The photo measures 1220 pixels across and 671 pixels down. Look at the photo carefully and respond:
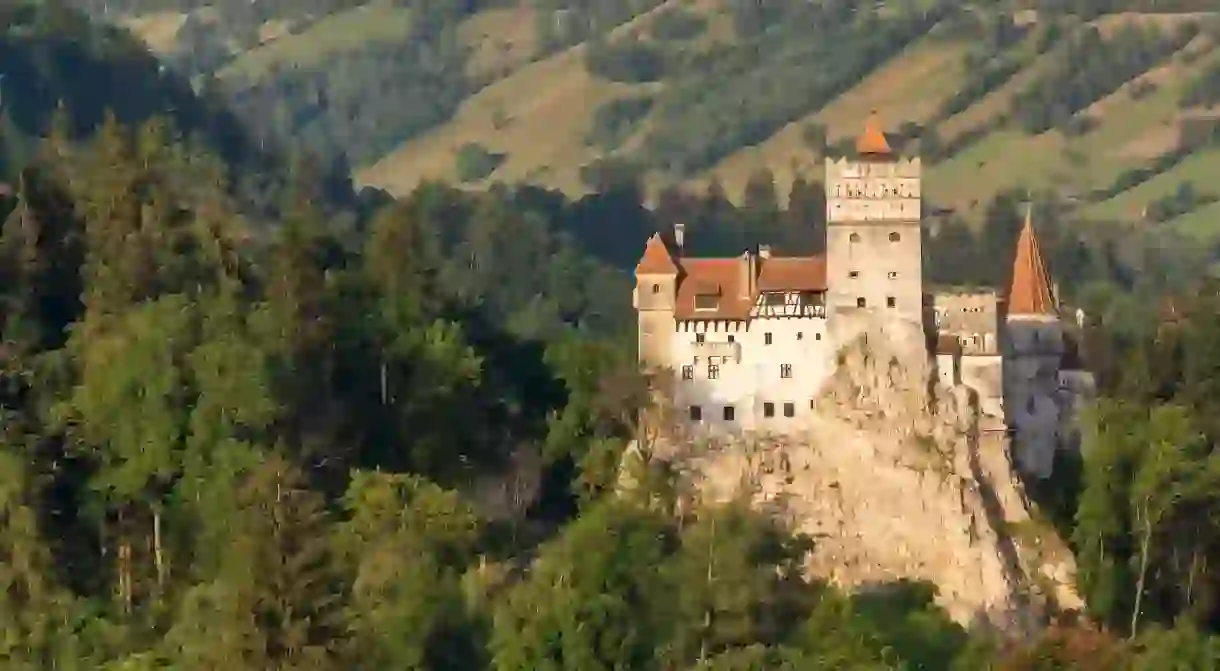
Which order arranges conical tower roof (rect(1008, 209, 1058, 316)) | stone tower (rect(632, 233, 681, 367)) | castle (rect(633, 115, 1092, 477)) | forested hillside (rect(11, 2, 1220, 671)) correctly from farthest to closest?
1. conical tower roof (rect(1008, 209, 1058, 316))
2. stone tower (rect(632, 233, 681, 367))
3. castle (rect(633, 115, 1092, 477))
4. forested hillside (rect(11, 2, 1220, 671))

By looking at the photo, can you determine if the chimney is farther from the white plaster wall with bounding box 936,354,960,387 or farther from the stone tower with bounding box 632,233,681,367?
the white plaster wall with bounding box 936,354,960,387

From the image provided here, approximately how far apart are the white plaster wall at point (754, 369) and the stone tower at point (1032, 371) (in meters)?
4.20

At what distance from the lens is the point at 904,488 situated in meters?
61.8

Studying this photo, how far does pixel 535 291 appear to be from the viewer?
105875 mm

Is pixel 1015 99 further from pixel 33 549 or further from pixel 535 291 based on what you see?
pixel 33 549

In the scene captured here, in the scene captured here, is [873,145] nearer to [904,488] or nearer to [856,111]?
[904,488]

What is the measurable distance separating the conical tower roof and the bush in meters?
109

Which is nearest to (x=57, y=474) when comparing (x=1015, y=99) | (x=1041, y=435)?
(x=1041, y=435)

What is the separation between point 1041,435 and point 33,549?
20.7 metres

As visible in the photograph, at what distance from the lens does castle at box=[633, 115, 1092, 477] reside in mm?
61188

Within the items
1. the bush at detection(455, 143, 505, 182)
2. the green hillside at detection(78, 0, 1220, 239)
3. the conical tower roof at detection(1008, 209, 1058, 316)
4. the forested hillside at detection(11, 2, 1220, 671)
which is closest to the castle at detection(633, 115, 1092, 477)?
the conical tower roof at detection(1008, 209, 1058, 316)

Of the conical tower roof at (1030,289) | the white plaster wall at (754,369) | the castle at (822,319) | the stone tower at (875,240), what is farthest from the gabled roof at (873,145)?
the conical tower roof at (1030,289)

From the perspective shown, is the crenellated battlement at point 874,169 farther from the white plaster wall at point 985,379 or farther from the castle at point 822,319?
the white plaster wall at point 985,379

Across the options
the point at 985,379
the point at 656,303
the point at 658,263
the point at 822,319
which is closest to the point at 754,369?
the point at 822,319
